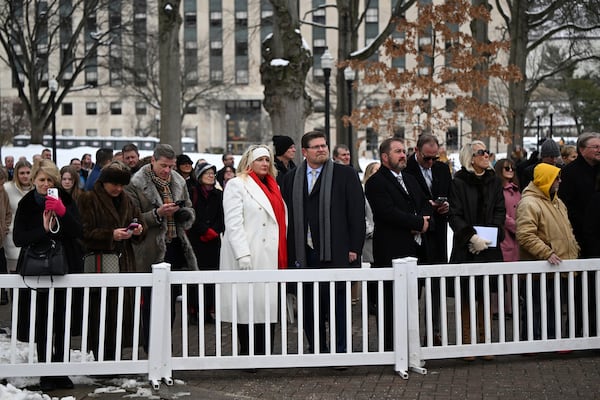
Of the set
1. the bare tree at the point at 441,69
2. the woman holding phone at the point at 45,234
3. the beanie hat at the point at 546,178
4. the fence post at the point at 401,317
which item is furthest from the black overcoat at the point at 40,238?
Answer: the bare tree at the point at 441,69

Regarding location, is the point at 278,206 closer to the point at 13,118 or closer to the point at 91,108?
the point at 13,118

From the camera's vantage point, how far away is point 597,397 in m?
7.37

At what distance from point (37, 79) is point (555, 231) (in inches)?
1449

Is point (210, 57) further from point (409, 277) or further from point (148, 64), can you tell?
point (409, 277)

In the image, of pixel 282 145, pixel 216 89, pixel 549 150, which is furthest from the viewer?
pixel 216 89

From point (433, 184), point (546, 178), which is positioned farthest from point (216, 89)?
point (546, 178)

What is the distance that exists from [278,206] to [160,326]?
1.67 metres

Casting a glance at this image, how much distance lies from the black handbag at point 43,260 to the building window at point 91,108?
99105mm

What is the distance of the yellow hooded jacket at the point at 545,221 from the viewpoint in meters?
9.04

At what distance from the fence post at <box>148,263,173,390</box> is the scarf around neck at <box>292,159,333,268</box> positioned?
146cm

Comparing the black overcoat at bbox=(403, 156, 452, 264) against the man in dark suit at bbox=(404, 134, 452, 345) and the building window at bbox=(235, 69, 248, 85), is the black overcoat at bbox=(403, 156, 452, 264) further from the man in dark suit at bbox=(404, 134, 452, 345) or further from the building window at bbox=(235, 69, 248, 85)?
the building window at bbox=(235, 69, 248, 85)

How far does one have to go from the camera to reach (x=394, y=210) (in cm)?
886

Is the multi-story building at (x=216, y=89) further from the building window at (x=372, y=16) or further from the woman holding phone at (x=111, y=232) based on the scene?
the woman holding phone at (x=111, y=232)

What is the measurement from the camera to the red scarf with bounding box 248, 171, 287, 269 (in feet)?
28.5
